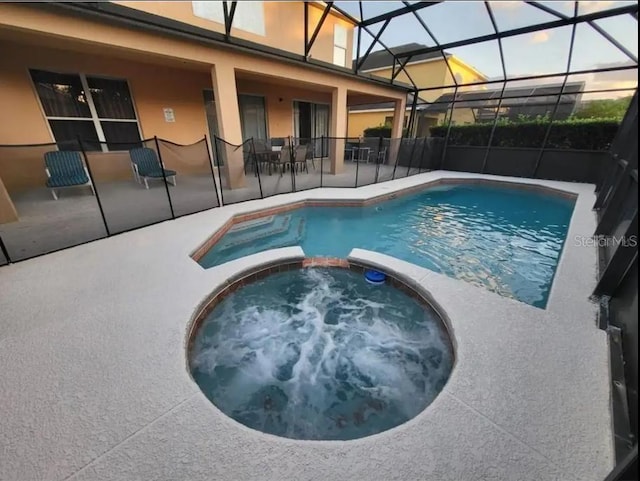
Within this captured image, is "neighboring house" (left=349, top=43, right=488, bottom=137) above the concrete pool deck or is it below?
above

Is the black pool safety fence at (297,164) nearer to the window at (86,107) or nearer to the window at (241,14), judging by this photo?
the window at (86,107)

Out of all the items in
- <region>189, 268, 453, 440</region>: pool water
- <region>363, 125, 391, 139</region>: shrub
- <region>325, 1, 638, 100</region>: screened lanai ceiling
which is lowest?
<region>189, 268, 453, 440</region>: pool water

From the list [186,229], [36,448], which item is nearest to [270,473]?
[36,448]

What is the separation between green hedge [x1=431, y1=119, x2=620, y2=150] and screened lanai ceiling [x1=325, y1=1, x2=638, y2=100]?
1026mm

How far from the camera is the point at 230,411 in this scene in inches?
74.5

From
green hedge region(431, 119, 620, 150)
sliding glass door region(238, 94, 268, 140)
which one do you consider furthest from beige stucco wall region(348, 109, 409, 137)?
sliding glass door region(238, 94, 268, 140)

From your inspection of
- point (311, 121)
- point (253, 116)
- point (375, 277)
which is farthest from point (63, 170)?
point (311, 121)

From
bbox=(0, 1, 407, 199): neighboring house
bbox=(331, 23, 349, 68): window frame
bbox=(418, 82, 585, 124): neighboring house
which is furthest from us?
bbox=(331, 23, 349, 68): window frame

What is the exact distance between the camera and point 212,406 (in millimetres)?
1556

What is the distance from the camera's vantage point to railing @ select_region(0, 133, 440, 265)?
3857mm

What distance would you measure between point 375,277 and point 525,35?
8895 millimetres

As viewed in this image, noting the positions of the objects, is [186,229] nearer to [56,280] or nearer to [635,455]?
[56,280]

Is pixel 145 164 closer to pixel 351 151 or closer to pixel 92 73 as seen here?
pixel 92 73

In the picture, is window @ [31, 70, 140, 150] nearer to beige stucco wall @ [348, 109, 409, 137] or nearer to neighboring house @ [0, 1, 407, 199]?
neighboring house @ [0, 1, 407, 199]
